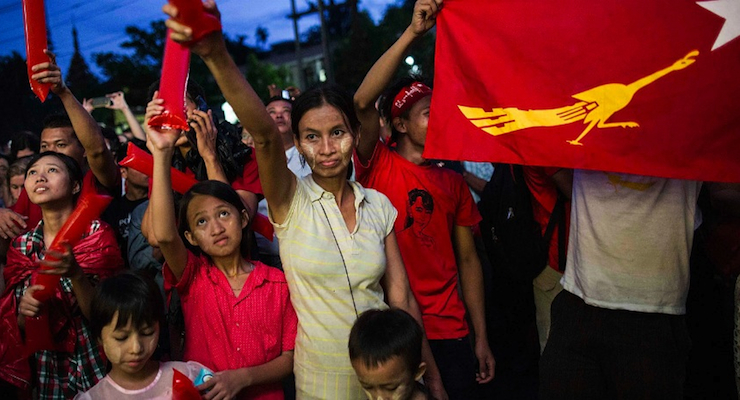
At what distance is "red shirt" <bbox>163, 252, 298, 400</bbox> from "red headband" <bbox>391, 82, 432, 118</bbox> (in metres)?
1.11

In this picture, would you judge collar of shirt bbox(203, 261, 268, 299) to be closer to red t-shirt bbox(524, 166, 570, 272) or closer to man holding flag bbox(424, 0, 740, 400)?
man holding flag bbox(424, 0, 740, 400)

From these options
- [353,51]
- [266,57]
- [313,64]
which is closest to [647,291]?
[353,51]

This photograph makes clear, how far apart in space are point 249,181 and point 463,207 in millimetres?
1128

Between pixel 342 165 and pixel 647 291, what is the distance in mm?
1297

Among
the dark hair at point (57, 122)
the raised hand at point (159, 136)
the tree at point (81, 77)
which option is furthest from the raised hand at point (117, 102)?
the tree at point (81, 77)

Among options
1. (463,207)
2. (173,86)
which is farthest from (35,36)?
(463,207)

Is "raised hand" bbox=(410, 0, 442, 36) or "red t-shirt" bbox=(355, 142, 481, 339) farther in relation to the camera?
"red t-shirt" bbox=(355, 142, 481, 339)

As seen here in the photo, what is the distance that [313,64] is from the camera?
48938mm

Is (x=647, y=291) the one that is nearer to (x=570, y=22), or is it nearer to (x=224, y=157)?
(x=570, y=22)

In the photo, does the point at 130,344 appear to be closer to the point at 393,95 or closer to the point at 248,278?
the point at 248,278

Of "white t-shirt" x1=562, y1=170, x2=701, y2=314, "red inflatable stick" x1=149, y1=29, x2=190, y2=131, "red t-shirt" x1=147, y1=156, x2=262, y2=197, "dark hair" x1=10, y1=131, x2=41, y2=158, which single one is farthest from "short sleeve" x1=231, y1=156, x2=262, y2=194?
"dark hair" x1=10, y1=131, x2=41, y2=158

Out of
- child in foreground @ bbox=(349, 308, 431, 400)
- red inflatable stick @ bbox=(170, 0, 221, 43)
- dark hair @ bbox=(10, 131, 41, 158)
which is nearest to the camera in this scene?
red inflatable stick @ bbox=(170, 0, 221, 43)

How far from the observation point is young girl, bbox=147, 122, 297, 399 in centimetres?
251

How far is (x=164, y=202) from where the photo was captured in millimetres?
2439
